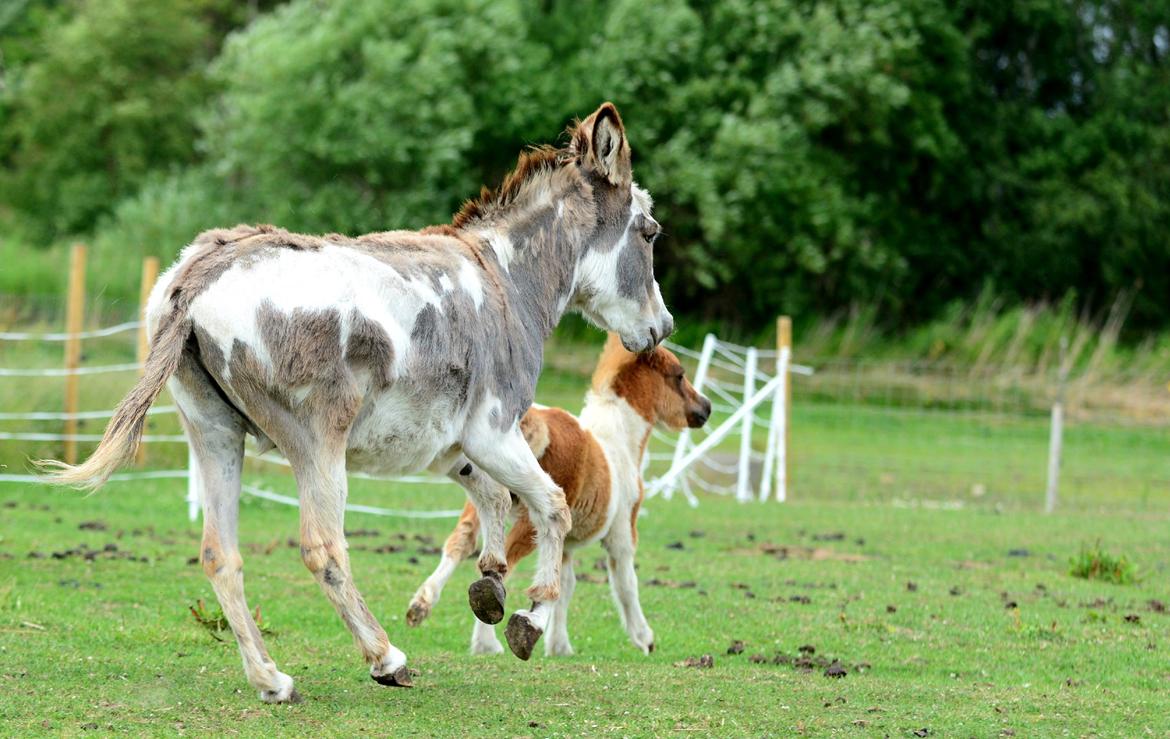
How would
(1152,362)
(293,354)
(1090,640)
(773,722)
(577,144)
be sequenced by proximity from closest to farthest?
(293,354)
(773,722)
(577,144)
(1090,640)
(1152,362)

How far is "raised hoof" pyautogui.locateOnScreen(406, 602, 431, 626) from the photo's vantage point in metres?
6.59

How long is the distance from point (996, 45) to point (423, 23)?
17.5 m

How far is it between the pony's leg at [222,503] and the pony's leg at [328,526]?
0.33 m

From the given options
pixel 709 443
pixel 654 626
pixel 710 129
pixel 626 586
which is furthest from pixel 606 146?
pixel 710 129

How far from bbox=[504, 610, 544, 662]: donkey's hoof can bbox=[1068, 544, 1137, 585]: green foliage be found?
22.0 ft

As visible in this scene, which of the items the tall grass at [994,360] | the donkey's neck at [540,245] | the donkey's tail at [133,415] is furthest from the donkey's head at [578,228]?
the tall grass at [994,360]

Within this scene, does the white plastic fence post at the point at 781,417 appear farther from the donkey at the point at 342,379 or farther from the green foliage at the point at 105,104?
the green foliage at the point at 105,104

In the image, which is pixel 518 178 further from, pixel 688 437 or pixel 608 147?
pixel 688 437

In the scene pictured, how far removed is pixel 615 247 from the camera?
707 centimetres

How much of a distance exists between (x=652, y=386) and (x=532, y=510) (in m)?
Result: 2.62

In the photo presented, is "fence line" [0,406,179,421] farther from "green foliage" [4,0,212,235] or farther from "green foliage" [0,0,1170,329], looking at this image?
"green foliage" [4,0,212,235]

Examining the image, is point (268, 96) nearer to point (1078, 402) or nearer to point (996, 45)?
point (1078, 402)

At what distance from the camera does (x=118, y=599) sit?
873 cm

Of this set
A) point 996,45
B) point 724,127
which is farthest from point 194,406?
point 996,45
